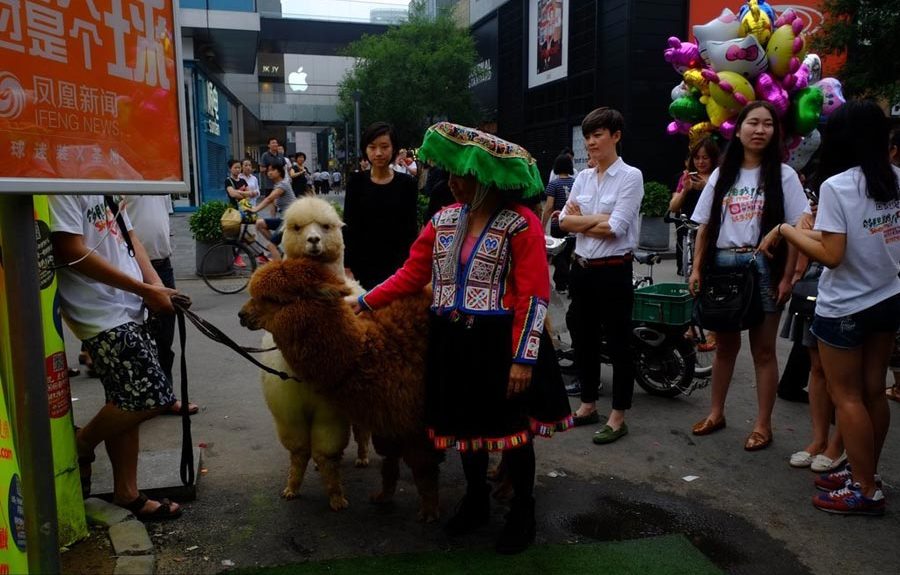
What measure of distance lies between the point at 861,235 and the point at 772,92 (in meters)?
6.70

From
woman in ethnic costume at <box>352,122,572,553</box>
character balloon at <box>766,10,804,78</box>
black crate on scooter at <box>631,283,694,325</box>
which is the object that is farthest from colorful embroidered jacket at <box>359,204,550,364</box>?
character balloon at <box>766,10,804,78</box>

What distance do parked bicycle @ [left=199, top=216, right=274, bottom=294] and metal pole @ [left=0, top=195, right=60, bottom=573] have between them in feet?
27.6

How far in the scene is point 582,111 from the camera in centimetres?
2392

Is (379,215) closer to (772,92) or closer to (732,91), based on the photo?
(732,91)

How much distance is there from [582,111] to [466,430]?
72.8ft

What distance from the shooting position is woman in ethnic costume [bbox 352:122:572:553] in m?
3.03

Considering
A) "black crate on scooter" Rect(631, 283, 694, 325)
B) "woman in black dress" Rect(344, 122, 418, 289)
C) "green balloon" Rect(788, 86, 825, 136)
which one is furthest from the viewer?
"green balloon" Rect(788, 86, 825, 136)

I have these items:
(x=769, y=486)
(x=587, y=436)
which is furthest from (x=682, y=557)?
(x=587, y=436)

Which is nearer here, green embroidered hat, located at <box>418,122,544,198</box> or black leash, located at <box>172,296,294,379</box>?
green embroidered hat, located at <box>418,122,544,198</box>

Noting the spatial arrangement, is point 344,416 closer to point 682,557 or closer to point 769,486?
point 682,557

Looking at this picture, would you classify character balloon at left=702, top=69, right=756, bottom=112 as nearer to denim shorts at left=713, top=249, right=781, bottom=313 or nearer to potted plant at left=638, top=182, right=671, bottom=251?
potted plant at left=638, top=182, right=671, bottom=251

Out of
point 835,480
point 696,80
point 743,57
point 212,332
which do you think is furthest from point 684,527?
point 696,80

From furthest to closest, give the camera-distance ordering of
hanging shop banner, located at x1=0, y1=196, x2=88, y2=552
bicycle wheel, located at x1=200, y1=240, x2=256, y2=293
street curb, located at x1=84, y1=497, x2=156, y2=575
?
1. bicycle wheel, located at x1=200, y1=240, x2=256, y2=293
2. street curb, located at x1=84, y1=497, x2=156, y2=575
3. hanging shop banner, located at x1=0, y1=196, x2=88, y2=552

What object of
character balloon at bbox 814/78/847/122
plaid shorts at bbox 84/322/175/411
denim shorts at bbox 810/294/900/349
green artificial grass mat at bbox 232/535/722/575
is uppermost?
character balloon at bbox 814/78/847/122
